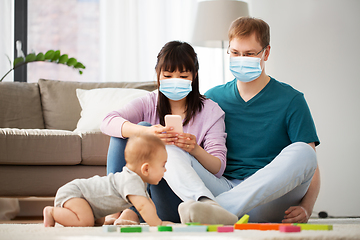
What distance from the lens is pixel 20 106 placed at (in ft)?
8.63

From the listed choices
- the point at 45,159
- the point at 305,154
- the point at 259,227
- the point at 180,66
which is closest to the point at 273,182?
Answer: the point at 305,154

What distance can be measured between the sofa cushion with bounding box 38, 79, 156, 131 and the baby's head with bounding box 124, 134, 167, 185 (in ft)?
5.37

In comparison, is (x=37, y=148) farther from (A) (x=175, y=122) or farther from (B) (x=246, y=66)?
(B) (x=246, y=66)

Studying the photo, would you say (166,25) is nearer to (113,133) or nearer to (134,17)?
(134,17)

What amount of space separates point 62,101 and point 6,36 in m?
1.05

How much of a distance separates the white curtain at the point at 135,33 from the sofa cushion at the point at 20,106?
81 cm

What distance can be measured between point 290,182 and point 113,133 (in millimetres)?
624

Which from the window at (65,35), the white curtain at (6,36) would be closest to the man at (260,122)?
the window at (65,35)

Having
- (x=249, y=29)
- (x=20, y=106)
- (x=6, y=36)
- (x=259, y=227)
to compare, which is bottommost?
(x=259, y=227)

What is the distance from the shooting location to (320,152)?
102 inches

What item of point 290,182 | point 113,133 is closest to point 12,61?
point 113,133

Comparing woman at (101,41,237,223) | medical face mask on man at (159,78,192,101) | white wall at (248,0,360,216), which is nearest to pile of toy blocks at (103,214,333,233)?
woman at (101,41,237,223)

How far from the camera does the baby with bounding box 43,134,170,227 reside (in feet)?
3.39

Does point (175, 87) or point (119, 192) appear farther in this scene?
point (175, 87)
